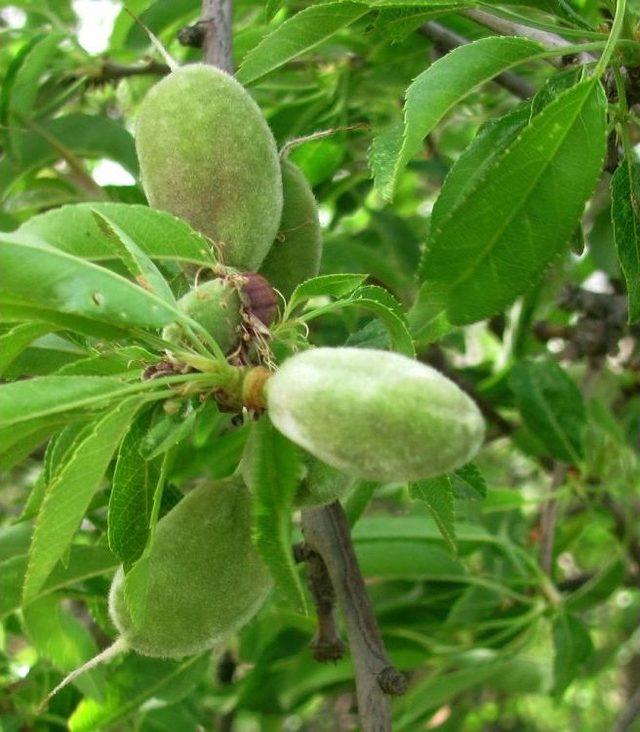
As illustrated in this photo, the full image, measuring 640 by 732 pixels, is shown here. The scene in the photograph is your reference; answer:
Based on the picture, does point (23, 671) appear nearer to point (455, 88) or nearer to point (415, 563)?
point (415, 563)

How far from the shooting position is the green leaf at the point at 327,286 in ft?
3.21

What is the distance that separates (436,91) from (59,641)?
886 millimetres

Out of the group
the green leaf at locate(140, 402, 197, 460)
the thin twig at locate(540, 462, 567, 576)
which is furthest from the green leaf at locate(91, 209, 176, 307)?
the thin twig at locate(540, 462, 567, 576)

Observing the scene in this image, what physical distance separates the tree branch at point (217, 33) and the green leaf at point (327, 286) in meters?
0.48

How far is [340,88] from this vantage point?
1.88 m

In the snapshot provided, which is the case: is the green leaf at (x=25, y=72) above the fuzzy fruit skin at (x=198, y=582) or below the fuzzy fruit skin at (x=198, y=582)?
above

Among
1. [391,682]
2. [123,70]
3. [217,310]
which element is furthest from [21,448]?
[123,70]

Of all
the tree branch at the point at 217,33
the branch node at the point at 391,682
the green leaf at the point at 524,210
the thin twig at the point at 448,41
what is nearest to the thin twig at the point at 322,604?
the branch node at the point at 391,682

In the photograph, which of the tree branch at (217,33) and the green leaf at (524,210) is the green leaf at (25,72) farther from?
the green leaf at (524,210)

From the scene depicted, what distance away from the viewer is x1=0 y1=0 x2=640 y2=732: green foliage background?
90 centimetres

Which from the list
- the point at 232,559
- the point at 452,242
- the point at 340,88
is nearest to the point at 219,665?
Result: the point at 340,88

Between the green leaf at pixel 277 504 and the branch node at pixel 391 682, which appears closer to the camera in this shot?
the green leaf at pixel 277 504

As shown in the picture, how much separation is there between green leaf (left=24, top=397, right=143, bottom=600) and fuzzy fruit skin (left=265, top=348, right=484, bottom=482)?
0.16 meters

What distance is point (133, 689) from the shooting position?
1.46 m
